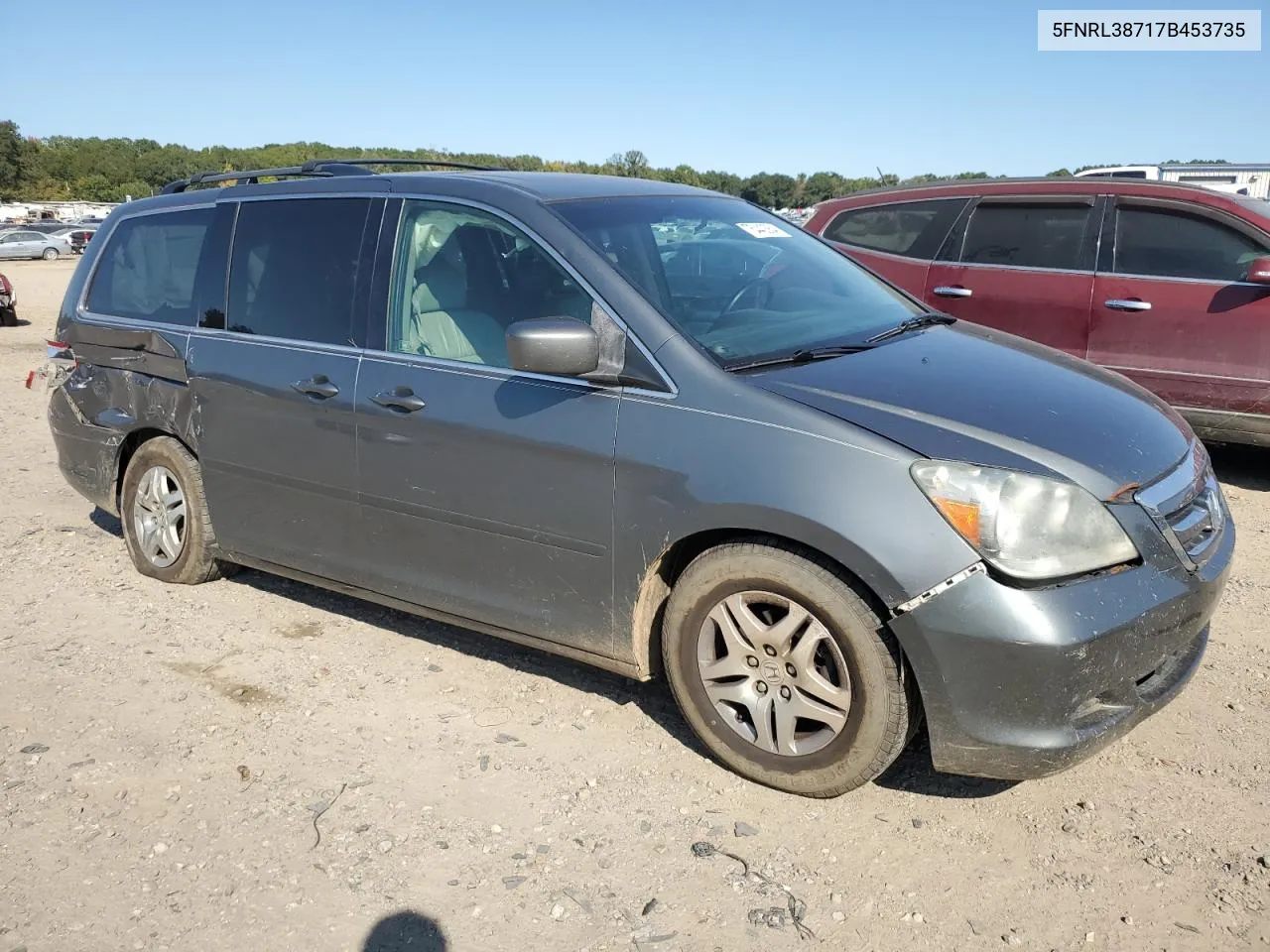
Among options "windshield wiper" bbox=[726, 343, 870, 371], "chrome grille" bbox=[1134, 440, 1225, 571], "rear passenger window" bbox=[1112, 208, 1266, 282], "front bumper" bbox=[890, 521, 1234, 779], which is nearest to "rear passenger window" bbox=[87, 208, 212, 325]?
"windshield wiper" bbox=[726, 343, 870, 371]

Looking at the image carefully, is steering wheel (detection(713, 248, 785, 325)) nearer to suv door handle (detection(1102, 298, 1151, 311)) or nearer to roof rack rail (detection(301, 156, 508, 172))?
roof rack rail (detection(301, 156, 508, 172))

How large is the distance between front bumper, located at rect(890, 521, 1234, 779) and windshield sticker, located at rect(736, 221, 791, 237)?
1.97 meters

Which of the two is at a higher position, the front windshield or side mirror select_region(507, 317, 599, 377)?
the front windshield

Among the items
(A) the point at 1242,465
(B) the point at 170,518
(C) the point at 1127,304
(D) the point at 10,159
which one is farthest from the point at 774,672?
(D) the point at 10,159

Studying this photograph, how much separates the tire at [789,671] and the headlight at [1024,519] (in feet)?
1.22

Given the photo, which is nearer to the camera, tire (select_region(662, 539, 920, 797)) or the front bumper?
the front bumper

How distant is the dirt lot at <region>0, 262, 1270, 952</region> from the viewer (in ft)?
8.88

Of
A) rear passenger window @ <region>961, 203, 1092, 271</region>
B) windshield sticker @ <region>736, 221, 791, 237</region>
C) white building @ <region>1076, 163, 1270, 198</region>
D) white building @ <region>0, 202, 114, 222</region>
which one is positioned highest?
white building @ <region>0, 202, 114, 222</region>

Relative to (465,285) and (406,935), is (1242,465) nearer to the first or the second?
(465,285)

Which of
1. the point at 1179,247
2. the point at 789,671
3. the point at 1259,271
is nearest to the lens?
the point at 789,671

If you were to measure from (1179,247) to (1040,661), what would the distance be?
186 inches

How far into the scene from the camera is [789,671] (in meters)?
3.13

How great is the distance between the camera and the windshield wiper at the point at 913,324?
383cm

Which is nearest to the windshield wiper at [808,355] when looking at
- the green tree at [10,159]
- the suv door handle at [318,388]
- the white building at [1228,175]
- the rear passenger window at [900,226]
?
the suv door handle at [318,388]
